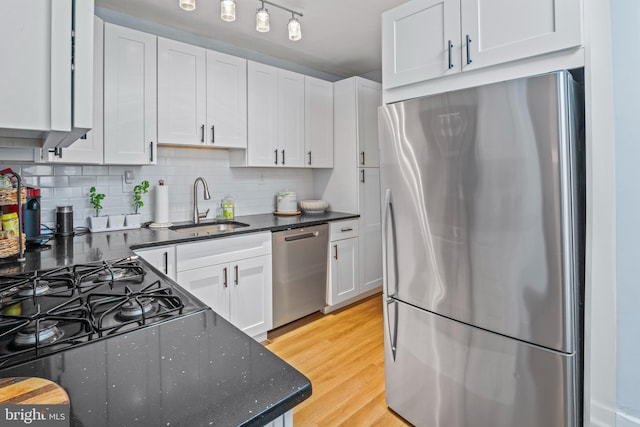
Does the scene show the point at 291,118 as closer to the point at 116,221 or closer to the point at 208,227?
the point at 208,227

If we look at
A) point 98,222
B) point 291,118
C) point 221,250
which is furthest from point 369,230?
point 98,222

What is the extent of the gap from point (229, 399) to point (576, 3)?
161 cm

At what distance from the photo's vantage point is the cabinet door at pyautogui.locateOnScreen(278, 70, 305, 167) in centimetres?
315

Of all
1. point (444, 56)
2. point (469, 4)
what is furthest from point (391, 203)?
point (469, 4)

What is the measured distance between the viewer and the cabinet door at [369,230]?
3.44 m

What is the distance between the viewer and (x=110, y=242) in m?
2.04

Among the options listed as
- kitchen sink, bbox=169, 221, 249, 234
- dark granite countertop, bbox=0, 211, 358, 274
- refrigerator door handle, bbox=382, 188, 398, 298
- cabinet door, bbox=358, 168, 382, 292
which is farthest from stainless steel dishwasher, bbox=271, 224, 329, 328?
refrigerator door handle, bbox=382, 188, 398, 298

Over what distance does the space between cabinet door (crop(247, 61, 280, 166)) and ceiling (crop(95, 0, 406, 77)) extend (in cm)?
31

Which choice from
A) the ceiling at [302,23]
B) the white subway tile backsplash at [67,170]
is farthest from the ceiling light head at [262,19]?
the white subway tile backsplash at [67,170]

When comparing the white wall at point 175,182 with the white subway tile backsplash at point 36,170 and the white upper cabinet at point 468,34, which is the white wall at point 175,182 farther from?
the white upper cabinet at point 468,34

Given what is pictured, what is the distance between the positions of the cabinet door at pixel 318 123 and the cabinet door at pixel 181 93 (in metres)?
1.05

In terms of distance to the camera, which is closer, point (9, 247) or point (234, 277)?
point (9, 247)

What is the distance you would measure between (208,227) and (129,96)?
1134mm

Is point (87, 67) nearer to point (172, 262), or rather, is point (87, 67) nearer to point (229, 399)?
point (229, 399)
